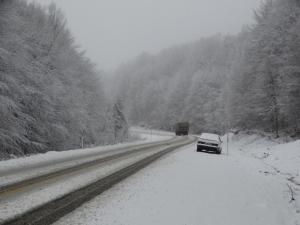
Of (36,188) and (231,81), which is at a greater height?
(231,81)

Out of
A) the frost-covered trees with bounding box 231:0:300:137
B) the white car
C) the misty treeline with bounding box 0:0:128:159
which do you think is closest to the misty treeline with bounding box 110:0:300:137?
the frost-covered trees with bounding box 231:0:300:137

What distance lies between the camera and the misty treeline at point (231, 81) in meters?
23.5

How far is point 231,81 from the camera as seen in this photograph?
1540 inches

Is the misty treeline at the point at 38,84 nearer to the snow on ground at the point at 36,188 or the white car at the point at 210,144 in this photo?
the snow on ground at the point at 36,188

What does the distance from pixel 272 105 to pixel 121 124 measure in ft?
90.3

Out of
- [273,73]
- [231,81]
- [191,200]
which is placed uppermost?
[231,81]

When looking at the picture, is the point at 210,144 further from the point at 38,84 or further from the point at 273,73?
the point at 38,84

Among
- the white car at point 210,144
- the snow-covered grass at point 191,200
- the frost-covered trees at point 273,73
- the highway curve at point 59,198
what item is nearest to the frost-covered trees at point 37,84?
the snow-covered grass at point 191,200

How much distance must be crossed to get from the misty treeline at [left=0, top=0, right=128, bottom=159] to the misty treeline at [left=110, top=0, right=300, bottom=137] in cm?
1869

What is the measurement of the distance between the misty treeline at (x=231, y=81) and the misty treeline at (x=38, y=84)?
18.7 m

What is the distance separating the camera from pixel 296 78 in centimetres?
2012

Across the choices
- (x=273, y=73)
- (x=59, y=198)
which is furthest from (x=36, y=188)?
(x=273, y=73)

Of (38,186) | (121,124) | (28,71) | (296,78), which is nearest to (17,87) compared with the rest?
(28,71)

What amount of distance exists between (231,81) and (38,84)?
104 feet
